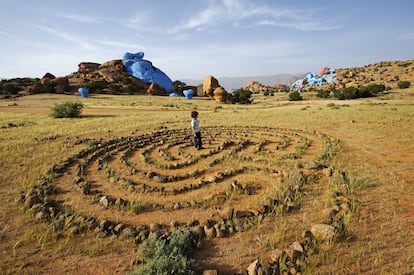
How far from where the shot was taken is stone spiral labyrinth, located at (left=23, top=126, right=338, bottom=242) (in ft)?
16.6

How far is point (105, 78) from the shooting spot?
67.6 meters

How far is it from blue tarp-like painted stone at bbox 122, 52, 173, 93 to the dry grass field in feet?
208

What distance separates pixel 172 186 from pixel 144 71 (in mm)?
72201

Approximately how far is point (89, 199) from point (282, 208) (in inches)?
185

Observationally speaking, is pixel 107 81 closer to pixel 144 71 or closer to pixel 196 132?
pixel 144 71

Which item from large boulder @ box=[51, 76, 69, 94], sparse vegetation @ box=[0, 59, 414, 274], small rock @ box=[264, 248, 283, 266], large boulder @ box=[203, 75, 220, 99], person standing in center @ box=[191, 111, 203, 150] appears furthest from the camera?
large boulder @ box=[51, 76, 69, 94]

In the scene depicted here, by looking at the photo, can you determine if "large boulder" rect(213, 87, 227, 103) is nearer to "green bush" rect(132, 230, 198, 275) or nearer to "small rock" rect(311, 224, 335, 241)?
"small rock" rect(311, 224, 335, 241)

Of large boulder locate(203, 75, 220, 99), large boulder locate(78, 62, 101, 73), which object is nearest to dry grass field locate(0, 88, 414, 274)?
large boulder locate(203, 75, 220, 99)

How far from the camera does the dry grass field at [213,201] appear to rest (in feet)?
13.0

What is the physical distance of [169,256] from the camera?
3.62m

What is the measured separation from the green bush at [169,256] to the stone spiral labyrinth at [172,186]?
507 millimetres

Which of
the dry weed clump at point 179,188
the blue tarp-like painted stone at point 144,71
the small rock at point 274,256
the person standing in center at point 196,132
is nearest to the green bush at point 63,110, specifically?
the dry weed clump at point 179,188

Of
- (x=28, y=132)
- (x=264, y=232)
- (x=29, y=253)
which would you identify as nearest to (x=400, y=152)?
(x=264, y=232)

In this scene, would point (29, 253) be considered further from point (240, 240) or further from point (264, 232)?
point (264, 232)
